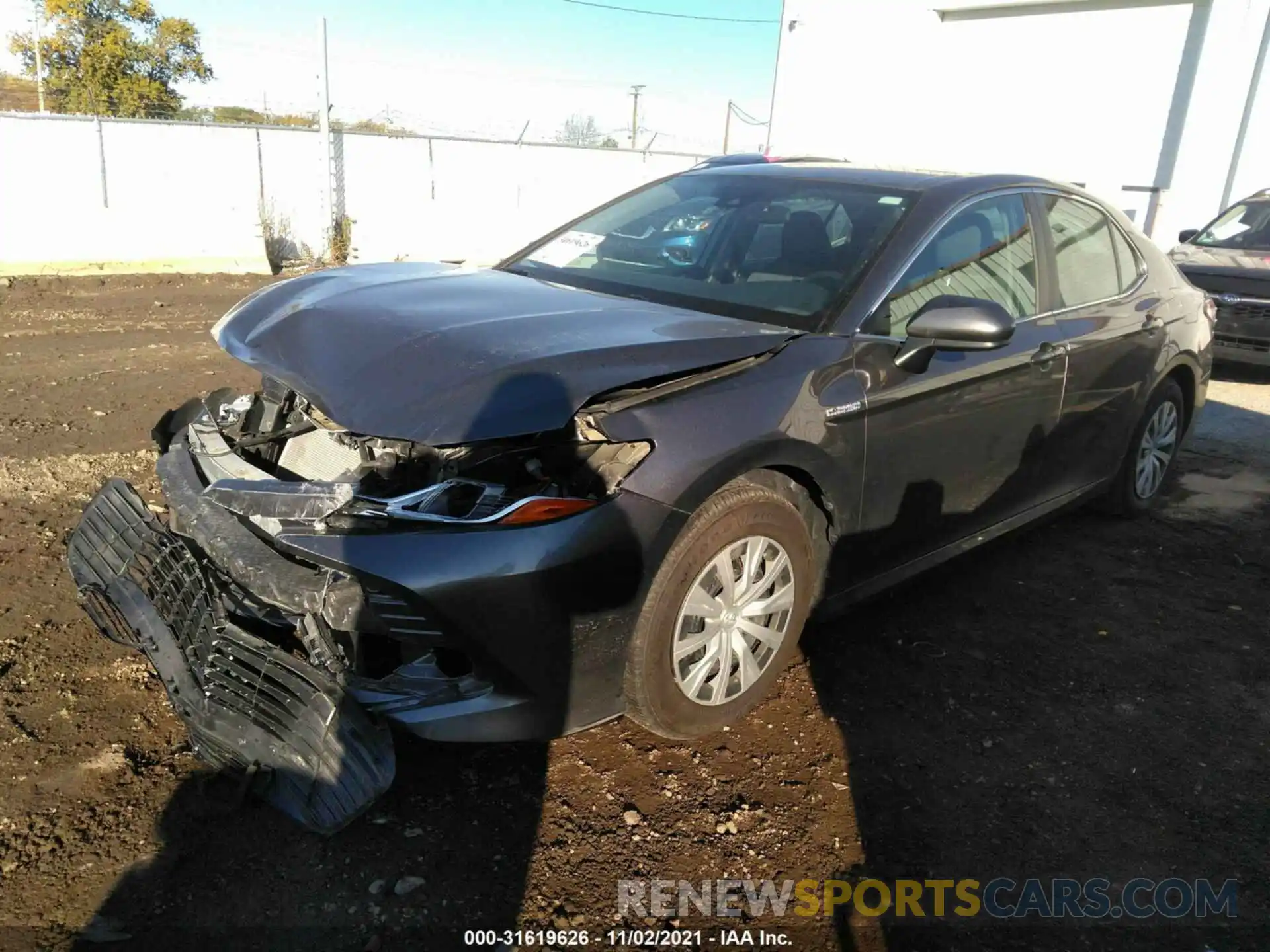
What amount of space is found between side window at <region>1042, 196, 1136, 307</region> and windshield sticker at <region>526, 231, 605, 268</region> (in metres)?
1.99

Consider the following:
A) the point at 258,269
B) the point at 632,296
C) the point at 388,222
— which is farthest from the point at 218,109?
the point at 632,296

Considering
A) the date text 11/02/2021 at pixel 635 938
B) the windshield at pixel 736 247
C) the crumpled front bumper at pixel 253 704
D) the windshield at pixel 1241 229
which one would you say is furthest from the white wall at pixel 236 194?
the date text 11/02/2021 at pixel 635 938

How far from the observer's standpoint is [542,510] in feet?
7.90

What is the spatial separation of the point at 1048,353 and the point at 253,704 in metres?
3.23

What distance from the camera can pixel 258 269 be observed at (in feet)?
42.9

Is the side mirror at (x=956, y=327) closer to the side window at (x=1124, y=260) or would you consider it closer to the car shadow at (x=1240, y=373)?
the side window at (x=1124, y=260)

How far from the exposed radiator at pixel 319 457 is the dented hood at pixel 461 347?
33 centimetres

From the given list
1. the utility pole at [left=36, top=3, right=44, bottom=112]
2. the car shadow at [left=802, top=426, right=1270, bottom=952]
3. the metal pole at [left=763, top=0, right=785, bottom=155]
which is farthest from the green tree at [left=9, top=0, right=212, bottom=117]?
the car shadow at [left=802, top=426, right=1270, bottom=952]

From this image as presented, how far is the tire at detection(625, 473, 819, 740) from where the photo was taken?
265cm

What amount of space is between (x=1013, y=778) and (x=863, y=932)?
0.88 m

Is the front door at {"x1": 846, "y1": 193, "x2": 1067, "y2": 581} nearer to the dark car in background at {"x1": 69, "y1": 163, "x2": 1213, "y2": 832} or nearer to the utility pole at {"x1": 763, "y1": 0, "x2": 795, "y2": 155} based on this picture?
the dark car in background at {"x1": 69, "y1": 163, "x2": 1213, "y2": 832}

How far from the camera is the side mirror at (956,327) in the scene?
305 centimetres

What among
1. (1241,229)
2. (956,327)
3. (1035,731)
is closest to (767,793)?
(1035,731)

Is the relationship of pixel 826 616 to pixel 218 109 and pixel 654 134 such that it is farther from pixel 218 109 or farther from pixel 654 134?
pixel 218 109
